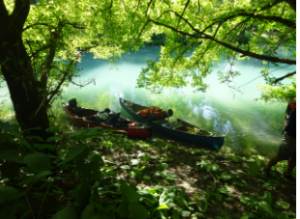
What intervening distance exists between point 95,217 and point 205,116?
401 inches

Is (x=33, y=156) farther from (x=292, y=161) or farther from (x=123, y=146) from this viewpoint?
(x=123, y=146)

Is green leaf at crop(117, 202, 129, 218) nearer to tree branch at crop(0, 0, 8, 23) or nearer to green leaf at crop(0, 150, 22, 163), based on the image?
green leaf at crop(0, 150, 22, 163)

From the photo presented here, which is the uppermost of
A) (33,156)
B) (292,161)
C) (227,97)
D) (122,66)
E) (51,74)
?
(122,66)

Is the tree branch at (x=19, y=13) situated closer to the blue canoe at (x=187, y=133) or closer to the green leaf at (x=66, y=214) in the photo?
the green leaf at (x=66, y=214)

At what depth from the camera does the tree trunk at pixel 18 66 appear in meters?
2.06

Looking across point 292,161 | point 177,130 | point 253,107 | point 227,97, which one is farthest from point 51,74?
point 227,97

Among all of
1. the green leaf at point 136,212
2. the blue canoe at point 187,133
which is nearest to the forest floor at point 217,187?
the green leaf at point 136,212

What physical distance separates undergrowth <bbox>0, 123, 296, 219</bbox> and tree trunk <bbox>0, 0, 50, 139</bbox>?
595 mm

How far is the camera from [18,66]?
2.13 metres

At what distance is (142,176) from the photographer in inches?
88.2

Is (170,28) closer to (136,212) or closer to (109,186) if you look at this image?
(109,186)

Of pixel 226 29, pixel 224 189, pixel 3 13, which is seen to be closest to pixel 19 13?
pixel 3 13

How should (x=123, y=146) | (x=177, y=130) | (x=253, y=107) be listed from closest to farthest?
(x=123, y=146)
(x=177, y=130)
(x=253, y=107)

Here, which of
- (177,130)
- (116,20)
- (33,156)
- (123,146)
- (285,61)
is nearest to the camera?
(33,156)
